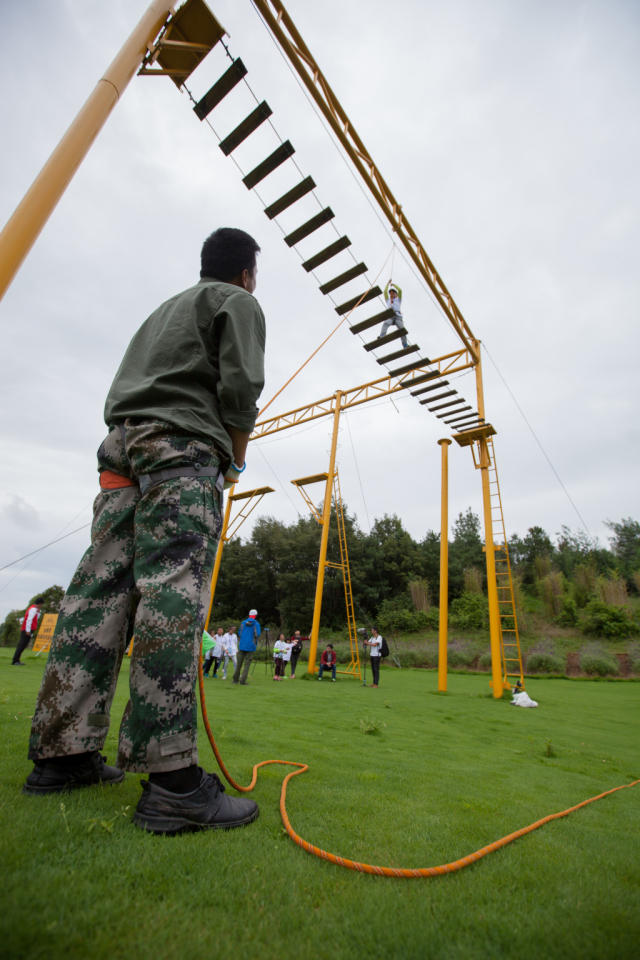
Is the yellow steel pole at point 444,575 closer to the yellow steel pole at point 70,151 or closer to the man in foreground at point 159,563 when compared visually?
the man in foreground at point 159,563

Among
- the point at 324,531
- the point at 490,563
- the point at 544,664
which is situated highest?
the point at 324,531

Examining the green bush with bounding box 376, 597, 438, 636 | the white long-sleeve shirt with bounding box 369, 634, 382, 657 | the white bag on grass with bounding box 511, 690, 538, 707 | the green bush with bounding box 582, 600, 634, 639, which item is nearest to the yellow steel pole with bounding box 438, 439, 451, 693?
the white bag on grass with bounding box 511, 690, 538, 707

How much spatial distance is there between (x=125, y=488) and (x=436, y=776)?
6.72 feet

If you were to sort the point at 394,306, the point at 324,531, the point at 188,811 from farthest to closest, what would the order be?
1. the point at 324,531
2. the point at 394,306
3. the point at 188,811

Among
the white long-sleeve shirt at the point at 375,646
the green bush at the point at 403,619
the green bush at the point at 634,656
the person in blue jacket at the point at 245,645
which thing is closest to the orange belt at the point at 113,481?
the person in blue jacket at the point at 245,645

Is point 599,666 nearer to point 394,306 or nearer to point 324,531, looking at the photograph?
point 324,531

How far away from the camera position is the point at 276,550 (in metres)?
35.7

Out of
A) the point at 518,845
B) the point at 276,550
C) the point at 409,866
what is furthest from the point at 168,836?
the point at 276,550

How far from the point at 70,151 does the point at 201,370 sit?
53.3 inches

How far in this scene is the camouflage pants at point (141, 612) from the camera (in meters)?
1.36

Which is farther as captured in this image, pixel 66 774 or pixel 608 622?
pixel 608 622

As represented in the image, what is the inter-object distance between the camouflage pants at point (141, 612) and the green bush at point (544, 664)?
17.7 meters

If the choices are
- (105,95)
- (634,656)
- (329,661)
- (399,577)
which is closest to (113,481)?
(105,95)

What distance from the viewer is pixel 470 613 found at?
78.2 feet
